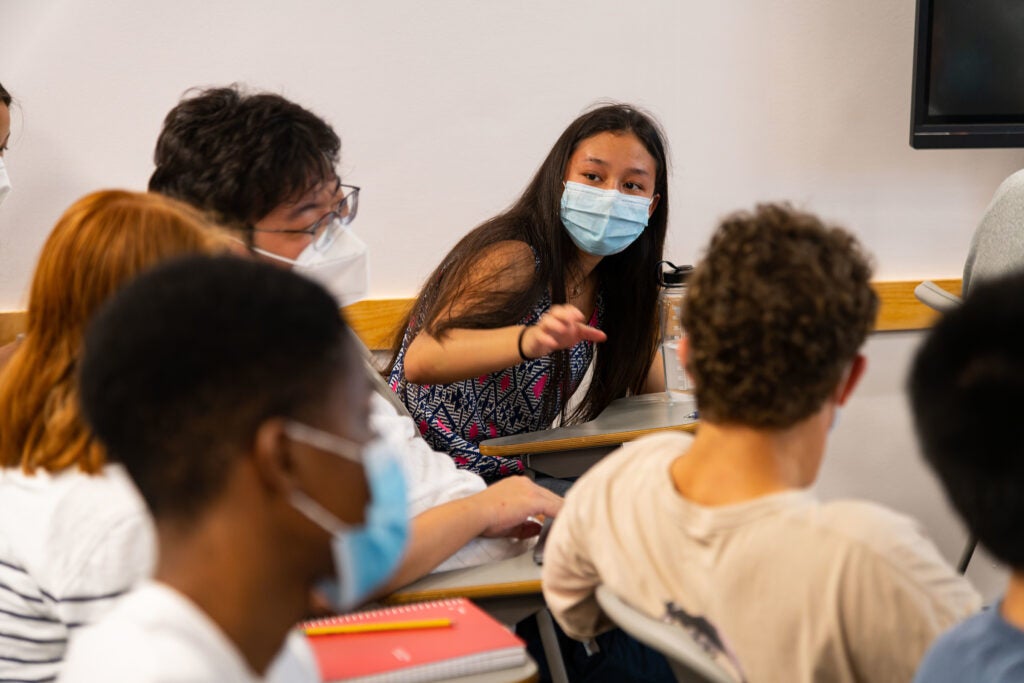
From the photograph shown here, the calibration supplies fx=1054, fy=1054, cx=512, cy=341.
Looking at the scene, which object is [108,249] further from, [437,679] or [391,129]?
[391,129]

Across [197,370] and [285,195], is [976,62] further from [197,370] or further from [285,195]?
[197,370]

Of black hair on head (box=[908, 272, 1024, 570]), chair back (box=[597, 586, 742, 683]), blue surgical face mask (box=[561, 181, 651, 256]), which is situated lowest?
chair back (box=[597, 586, 742, 683])

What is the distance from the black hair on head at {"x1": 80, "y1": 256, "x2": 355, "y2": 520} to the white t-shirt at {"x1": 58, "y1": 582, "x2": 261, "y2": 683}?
62 mm

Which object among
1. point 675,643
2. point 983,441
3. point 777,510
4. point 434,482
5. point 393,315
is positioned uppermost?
point 983,441

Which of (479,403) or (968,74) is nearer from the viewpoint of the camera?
(479,403)

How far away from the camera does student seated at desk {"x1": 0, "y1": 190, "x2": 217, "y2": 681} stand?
102 centimetres

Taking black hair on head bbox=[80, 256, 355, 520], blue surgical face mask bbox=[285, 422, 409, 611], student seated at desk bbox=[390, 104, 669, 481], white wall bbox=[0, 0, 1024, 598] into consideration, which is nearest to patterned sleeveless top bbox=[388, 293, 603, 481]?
student seated at desk bbox=[390, 104, 669, 481]

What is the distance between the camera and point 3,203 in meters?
2.88

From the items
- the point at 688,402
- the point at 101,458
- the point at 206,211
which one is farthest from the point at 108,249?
the point at 688,402

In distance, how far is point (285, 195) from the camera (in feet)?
5.25

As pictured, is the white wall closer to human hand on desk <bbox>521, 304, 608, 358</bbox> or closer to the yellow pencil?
human hand on desk <bbox>521, 304, 608, 358</bbox>

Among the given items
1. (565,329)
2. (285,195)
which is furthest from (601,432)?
(285,195)

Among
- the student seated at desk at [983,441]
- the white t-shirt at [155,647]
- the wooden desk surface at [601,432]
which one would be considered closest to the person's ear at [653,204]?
the wooden desk surface at [601,432]

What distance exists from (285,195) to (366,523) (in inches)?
36.2
